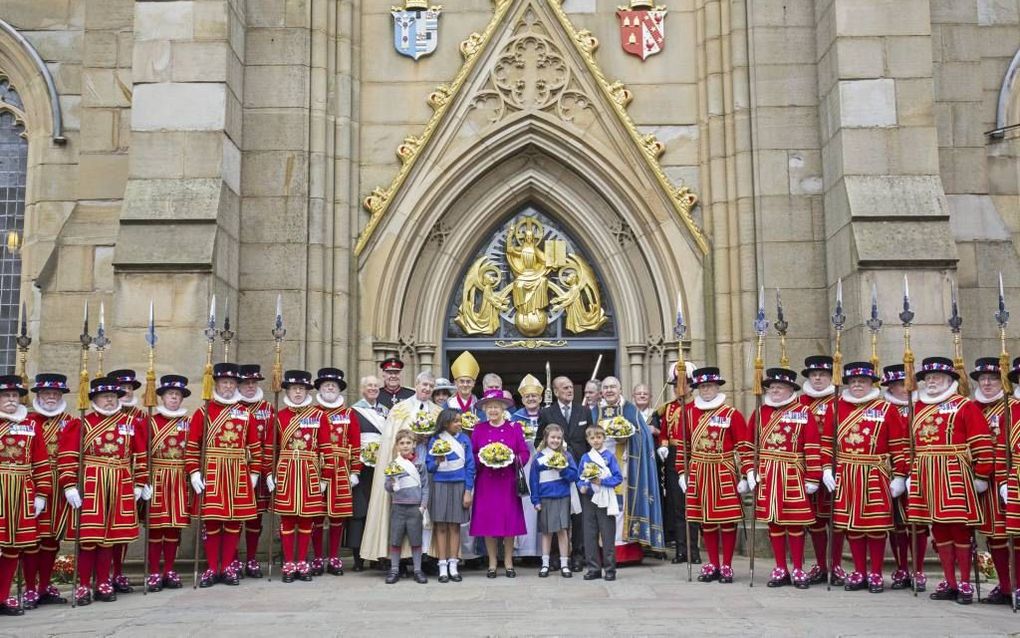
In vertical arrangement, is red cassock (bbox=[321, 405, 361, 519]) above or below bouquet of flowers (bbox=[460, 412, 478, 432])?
below

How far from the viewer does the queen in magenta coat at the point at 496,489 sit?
35.3ft

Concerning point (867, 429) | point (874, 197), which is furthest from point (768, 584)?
point (874, 197)

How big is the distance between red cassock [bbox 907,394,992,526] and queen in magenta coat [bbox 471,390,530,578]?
3.50 meters

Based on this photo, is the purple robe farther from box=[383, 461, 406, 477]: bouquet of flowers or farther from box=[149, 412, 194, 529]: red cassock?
box=[149, 412, 194, 529]: red cassock

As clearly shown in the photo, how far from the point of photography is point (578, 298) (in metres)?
14.2

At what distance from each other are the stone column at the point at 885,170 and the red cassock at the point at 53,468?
7661 mm

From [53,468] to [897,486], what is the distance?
7014mm

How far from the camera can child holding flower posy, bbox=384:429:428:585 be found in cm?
1056

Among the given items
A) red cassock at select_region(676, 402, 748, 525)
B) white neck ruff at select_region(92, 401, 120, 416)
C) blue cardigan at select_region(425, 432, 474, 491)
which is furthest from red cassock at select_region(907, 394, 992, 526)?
white neck ruff at select_region(92, 401, 120, 416)

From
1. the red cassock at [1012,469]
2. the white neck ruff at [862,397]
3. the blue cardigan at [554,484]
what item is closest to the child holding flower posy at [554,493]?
the blue cardigan at [554,484]

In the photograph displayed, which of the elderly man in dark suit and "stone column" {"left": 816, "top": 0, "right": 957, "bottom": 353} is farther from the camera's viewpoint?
"stone column" {"left": 816, "top": 0, "right": 957, "bottom": 353}

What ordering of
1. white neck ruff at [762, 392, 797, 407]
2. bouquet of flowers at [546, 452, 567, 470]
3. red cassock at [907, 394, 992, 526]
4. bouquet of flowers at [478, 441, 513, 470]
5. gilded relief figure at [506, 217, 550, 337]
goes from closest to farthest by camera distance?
red cassock at [907, 394, 992, 526]
white neck ruff at [762, 392, 797, 407]
bouquet of flowers at [478, 441, 513, 470]
bouquet of flowers at [546, 452, 567, 470]
gilded relief figure at [506, 217, 550, 337]

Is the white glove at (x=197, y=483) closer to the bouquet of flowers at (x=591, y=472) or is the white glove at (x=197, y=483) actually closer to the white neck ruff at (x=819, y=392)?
the bouquet of flowers at (x=591, y=472)

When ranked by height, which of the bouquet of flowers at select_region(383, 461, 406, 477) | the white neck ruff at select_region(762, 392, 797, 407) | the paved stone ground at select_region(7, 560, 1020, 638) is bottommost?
the paved stone ground at select_region(7, 560, 1020, 638)
